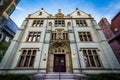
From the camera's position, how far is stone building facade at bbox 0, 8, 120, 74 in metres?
11.1

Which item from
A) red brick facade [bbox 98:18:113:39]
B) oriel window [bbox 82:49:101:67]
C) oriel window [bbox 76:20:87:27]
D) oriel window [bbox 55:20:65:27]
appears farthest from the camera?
red brick facade [bbox 98:18:113:39]

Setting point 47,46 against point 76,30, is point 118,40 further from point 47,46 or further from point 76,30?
point 47,46

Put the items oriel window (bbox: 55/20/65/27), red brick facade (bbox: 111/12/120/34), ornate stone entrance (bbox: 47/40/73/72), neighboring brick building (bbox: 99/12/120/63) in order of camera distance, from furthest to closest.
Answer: red brick facade (bbox: 111/12/120/34) → oriel window (bbox: 55/20/65/27) → neighboring brick building (bbox: 99/12/120/63) → ornate stone entrance (bbox: 47/40/73/72)

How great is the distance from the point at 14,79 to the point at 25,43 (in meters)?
6.22

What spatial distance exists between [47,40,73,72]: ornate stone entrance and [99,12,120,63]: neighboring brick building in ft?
25.4

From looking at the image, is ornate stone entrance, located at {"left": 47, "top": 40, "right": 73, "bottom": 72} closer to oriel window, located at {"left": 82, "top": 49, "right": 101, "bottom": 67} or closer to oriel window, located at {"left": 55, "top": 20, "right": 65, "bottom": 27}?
oriel window, located at {"left": 82, "top": 49, "right": 101, "bottom": 67}

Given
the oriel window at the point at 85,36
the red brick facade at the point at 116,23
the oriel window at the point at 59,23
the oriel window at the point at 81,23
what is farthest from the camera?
the red brick facade at the point at 116,23

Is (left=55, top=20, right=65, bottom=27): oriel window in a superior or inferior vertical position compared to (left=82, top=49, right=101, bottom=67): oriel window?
superior

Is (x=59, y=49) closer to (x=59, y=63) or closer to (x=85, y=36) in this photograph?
(x=59, y=63)

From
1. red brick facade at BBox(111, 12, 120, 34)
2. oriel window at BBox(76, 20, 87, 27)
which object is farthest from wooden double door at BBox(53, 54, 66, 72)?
red brick facade at BBox(111, 12, 120, 34)

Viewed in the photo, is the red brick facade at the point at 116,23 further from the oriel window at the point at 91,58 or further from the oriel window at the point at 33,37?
the oriel window at the point at 33,37

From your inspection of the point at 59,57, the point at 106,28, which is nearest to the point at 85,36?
the point at 59,57

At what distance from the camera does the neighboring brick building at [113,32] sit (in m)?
14.5

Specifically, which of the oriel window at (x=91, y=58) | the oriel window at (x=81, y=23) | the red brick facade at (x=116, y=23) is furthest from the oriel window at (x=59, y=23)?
the red brick facade at (x=116, y=23)
